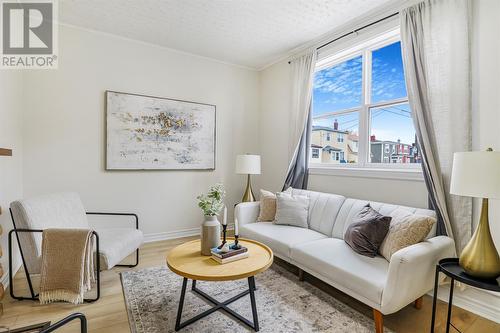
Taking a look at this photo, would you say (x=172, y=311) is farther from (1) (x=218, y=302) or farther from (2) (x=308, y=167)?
(2) (x=308, y=167)

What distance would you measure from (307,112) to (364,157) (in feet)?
3.30

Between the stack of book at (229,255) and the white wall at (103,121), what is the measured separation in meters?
2.01

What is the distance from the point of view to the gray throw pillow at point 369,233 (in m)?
2.14

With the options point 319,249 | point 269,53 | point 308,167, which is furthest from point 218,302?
point 269,53

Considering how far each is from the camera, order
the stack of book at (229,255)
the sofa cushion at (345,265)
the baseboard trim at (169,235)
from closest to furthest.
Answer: the sofa cushion at (345,265), the stack of book at (229,255), the baseboard trim at (169,235)

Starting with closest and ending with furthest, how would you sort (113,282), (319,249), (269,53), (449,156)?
(449,156), (319,249), (113,282), (269,53)

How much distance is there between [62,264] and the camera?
2.10 metres

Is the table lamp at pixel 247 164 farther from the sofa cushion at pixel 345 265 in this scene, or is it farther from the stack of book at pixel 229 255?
the stack of book at pixel 229 255

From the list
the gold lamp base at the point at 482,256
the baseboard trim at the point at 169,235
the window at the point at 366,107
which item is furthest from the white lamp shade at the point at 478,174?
the baseboard trim at the point at 169,235

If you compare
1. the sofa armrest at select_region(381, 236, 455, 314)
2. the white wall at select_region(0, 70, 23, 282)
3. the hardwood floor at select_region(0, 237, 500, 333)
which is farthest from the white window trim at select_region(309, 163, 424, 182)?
the white wall at select_region(0, 70, 23, 282)

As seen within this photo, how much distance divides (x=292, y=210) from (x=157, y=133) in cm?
213

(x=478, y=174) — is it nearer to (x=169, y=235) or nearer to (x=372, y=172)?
(x=372, y=172)

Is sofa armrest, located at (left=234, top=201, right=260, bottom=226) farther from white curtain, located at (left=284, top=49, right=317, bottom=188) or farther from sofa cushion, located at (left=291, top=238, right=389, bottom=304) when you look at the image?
sofa cushion, located at (left=291, top=238, right=389, bottom=304)

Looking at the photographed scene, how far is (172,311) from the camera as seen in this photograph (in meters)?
2.04
